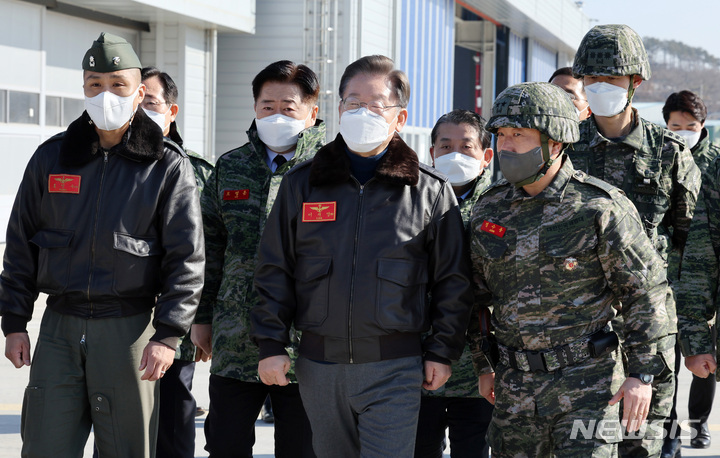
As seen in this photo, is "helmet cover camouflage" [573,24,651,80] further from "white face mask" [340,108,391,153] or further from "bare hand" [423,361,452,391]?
"bare hand" [423,361,452,391]

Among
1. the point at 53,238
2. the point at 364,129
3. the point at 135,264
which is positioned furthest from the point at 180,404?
the point at 364,129

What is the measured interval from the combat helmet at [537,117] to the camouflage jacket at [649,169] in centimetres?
93

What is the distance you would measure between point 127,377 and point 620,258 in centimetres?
192

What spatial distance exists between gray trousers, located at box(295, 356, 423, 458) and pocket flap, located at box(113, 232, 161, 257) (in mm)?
786

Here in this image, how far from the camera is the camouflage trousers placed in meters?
3.99

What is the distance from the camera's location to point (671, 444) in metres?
5.54

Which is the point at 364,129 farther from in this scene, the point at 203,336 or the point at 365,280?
the point at 203,336

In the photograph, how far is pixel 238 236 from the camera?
421 centimetres

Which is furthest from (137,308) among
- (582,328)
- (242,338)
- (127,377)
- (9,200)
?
(9,200)

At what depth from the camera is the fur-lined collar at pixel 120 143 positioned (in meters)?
3.75

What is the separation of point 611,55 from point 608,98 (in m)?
0.19

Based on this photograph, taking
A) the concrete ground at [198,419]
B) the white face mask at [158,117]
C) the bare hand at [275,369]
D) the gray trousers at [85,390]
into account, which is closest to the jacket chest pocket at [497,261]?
the bare hand at [275,369]

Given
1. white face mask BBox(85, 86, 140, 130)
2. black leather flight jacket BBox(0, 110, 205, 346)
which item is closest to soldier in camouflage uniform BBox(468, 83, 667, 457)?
black leather flight jacket BBox(0, 110, 205, 346)

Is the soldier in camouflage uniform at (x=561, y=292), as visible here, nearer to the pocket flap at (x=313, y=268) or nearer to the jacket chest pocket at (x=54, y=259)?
the pocket flap at (x=313, y=268)
